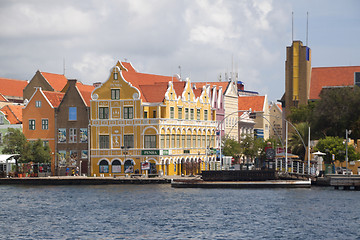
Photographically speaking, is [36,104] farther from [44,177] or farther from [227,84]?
[227,84]

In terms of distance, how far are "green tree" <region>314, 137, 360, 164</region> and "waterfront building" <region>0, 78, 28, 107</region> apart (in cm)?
6388

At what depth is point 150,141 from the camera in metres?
119

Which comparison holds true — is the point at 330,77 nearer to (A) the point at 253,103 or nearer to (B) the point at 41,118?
(A) the point at 253,103

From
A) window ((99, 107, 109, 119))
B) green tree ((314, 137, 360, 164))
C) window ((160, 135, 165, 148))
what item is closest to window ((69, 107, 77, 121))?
window ((99, 107, 109, 119))

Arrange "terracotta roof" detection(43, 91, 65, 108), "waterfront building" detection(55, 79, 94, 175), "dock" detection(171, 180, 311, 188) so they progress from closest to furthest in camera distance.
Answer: "dock" detection(171, 180, 311, 188)
"waterfront building" detection(55, 79, 94, 175)
"terracotta roof" detection(43, 91, 65, 108)

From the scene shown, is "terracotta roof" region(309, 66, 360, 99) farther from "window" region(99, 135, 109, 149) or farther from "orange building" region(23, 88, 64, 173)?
"orange building" region(23, 88, 64, 173)

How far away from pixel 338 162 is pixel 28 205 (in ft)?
159

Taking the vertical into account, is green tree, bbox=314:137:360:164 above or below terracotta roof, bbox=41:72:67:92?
below

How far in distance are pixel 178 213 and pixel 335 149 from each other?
43.0 m

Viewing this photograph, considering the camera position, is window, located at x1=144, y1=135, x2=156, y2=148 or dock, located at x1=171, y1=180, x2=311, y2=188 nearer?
dock, located at x1=171, y1=180, x2=311, y2=188

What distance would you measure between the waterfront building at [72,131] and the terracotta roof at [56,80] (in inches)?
1007

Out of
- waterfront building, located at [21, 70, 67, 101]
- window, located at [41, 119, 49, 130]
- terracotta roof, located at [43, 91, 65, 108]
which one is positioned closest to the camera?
window, located at [41, 119, 49, 130]

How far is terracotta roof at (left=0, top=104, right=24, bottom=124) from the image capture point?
433 feet

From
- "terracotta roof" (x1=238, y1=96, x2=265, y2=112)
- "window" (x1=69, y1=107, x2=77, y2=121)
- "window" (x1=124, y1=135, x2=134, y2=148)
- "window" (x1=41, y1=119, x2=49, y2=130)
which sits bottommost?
"window" (x1=124, y1=135, x2=134, y2=148)
